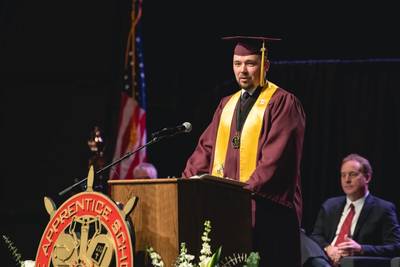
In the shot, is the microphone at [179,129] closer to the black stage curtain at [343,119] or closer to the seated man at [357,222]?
the seated man at [357,222]

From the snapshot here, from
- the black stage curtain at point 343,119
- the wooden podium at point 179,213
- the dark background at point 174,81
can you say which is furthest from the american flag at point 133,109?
the wooden podium at point 179,213

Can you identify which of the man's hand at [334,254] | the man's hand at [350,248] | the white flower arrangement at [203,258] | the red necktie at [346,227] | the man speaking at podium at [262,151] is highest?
the man speaking at podium at [262,151]

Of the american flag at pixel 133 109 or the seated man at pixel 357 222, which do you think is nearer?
the seated man at pixel 357 222

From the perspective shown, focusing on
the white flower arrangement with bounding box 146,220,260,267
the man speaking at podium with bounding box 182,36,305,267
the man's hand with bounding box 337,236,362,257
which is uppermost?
the man speaking at podium with bounding box 182,36,305,267

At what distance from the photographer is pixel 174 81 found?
7.69 m

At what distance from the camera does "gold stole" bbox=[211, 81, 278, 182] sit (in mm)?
4359

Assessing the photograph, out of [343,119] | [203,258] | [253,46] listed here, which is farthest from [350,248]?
[203,258]

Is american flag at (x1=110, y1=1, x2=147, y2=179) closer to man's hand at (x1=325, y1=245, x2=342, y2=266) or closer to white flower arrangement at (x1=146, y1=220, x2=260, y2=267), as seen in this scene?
man's hand at (x1=325, y1=245, x2=342, y2=266)

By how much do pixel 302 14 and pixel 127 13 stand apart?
70.5 inches

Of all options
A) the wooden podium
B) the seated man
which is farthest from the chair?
the wooden podium

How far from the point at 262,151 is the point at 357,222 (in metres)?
2.35

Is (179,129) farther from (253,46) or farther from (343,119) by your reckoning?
(343,119)

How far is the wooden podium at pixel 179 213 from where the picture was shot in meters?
3.35

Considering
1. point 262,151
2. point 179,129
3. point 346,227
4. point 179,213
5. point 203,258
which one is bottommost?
point 346,227
